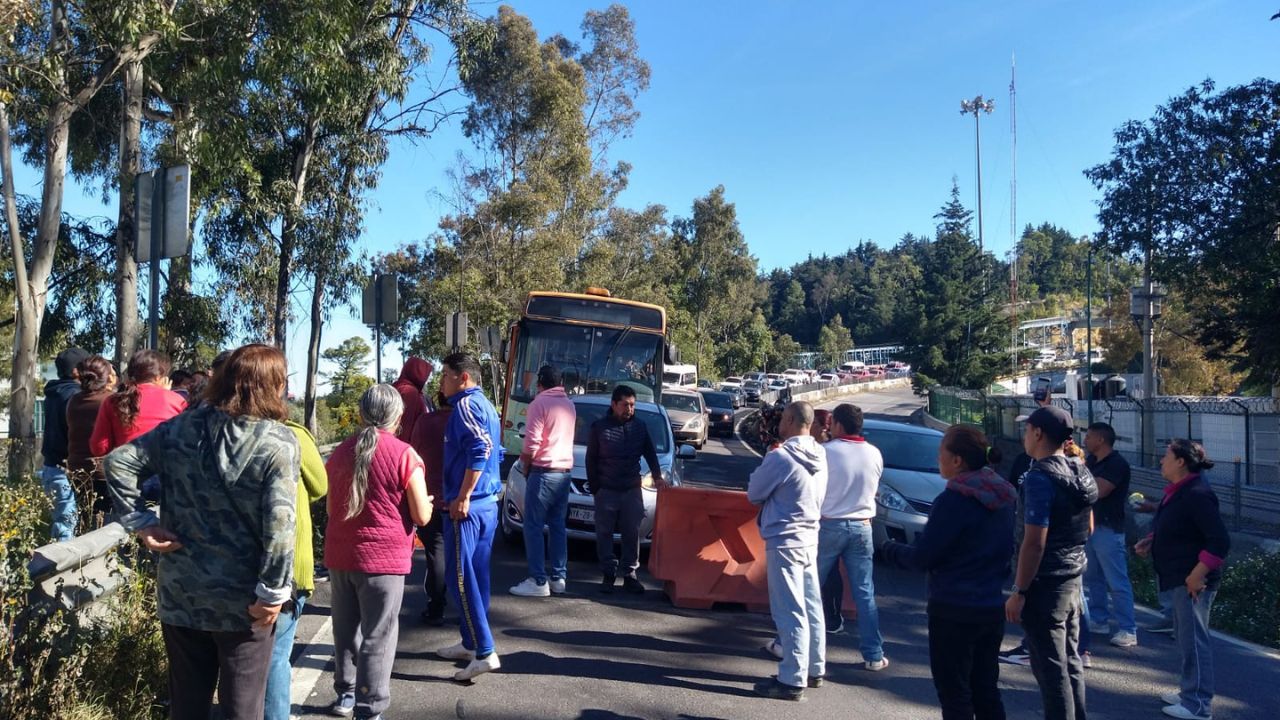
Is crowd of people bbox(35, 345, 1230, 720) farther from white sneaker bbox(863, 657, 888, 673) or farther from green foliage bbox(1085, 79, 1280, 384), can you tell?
green foliage bbox(1085, 79, 1280, 384)

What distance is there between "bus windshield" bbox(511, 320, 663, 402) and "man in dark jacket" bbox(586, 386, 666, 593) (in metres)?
6.53

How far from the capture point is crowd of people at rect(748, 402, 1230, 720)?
4.32 m

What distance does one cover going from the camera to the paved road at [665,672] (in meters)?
5.27

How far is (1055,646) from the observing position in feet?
14.6

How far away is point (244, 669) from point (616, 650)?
332 cm

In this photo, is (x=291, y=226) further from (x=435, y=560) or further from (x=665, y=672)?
(x=665, y=672)

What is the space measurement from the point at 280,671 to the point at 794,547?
2872 mm

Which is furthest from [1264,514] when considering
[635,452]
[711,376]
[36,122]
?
[711,376]

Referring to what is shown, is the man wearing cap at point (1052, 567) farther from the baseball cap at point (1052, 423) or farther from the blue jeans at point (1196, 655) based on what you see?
the blue jeans at point (1196, 655)

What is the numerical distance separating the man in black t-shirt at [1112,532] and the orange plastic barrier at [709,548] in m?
2.50

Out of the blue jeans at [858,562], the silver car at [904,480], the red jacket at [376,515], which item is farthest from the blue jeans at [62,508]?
the silver car at [904,480]

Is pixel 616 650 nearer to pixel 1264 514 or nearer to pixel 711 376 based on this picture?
pixel 1264 514

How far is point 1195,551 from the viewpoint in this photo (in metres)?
5.62

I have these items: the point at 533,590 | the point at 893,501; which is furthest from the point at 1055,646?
the point at 893,501
